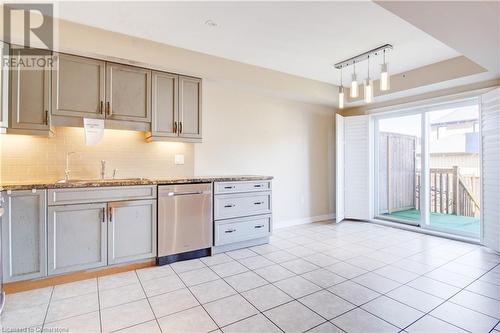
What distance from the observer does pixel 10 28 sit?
2.39 meters

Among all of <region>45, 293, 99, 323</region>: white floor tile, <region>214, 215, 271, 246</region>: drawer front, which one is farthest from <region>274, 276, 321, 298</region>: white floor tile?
<region>45, 293, 99, 323</region>: white floor tile

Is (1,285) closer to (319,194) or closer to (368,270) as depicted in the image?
(368,270)

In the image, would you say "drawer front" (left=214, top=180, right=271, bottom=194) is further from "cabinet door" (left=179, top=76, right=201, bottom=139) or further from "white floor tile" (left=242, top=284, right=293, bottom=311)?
"white floor tile" (left=242, top=284, right=293, bottom=311)

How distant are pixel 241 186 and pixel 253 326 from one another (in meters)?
1.84

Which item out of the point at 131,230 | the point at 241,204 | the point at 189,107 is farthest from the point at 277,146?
the point at 131,230

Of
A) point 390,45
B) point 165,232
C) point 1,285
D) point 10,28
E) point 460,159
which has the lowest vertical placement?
point 1,285

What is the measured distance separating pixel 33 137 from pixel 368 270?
151 inches

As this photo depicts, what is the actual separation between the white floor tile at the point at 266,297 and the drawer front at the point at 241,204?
1.15m

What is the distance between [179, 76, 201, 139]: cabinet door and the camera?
130 inches

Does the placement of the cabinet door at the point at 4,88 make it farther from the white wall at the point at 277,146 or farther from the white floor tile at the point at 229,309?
the white floor tile at the point at 229,309

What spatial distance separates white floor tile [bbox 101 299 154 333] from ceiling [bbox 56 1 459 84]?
102 inches

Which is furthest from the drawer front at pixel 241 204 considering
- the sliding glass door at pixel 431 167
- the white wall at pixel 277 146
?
the sliding glass door at pixel 431 167

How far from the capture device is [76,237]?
2.47 metres

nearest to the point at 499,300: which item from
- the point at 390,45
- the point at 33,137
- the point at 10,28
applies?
the point at 390,45
